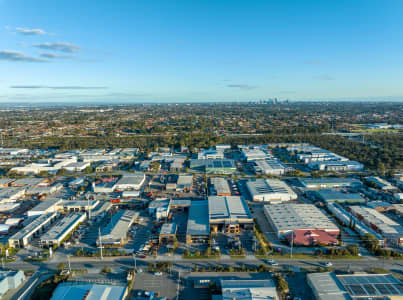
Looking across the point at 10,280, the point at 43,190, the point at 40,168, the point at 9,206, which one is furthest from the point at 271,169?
the point at 40,168

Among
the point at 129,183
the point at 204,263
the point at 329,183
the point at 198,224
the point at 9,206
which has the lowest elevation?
the point at 204,263

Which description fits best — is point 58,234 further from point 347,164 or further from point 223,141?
point 223,141

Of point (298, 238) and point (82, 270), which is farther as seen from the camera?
point (298, 238)

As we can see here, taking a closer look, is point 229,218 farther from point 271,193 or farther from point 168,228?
point 271,193

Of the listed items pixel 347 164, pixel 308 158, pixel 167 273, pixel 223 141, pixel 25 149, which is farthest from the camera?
pixel 223 141

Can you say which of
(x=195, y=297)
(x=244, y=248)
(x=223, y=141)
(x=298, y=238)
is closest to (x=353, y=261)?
(x=298, y=238)

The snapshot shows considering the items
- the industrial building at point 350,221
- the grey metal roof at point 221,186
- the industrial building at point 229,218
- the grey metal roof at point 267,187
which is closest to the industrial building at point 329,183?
the grey metal roof at point 267,187
